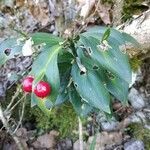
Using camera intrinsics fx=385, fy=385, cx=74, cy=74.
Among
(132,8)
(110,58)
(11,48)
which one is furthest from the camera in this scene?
(132,8)

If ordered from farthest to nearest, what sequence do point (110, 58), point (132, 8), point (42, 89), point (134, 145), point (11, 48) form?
point (132, 8) < point (134, 145) < point (11, 48) < point (110, 58) < point (42, 89)

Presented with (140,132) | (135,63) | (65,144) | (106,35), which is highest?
(106,35)

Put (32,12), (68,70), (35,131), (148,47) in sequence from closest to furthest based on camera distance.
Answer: (68,70), (148,47), (35,131), (32,12)

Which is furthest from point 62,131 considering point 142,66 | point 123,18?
point 123,18

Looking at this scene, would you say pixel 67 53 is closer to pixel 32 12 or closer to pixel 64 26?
pixel 64 26

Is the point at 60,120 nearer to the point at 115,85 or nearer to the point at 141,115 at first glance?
the point at 141,115

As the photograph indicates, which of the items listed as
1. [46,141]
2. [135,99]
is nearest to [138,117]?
[135,99]
